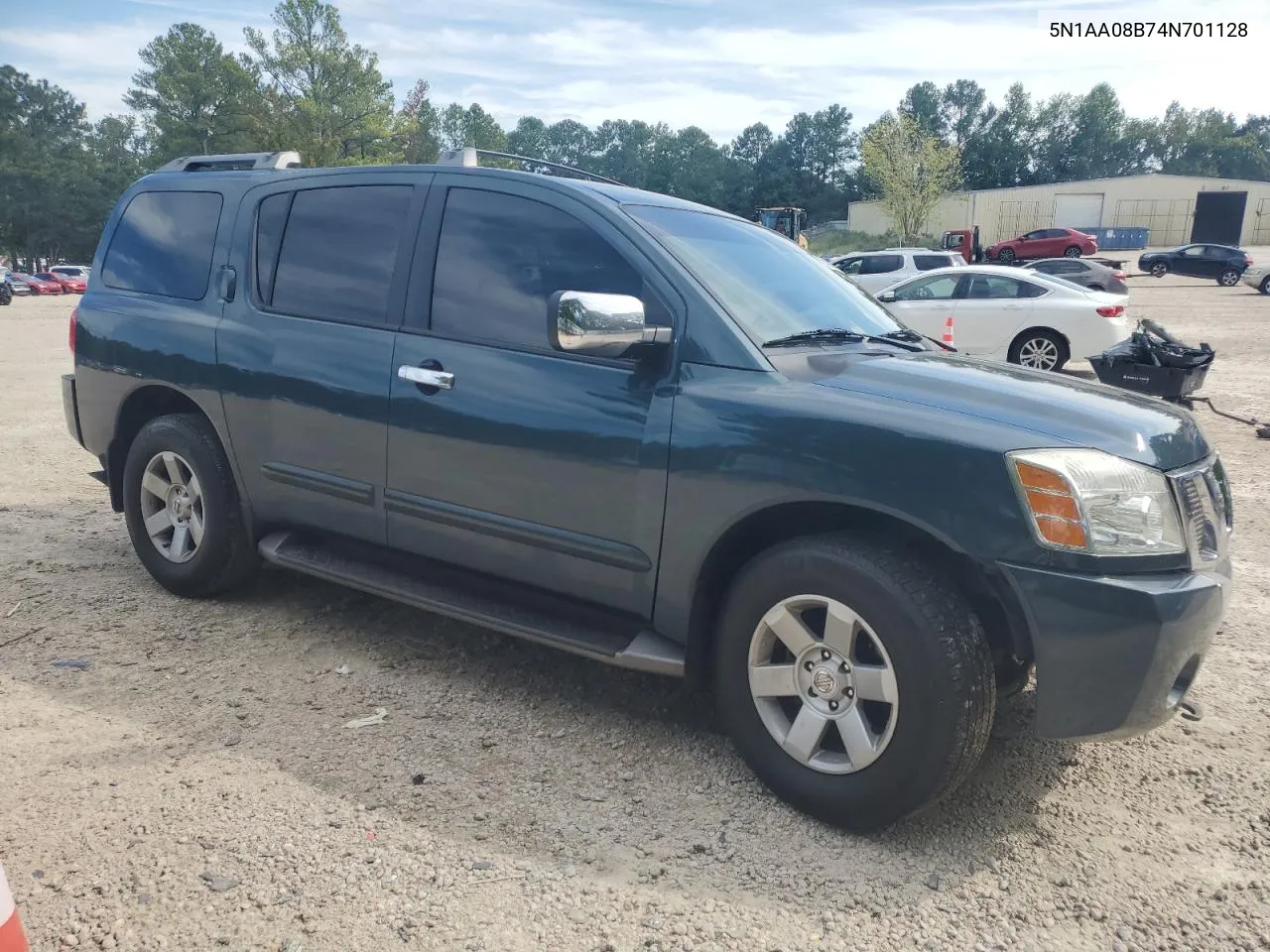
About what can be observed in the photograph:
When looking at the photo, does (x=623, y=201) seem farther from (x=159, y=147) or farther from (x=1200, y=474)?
(x=159, y=147)

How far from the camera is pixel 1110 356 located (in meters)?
10.4

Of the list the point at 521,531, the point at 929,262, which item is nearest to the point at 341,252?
→ the point at 521,531

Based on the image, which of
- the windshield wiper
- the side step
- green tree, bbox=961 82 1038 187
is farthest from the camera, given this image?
green tree, bbox=961 82 1038 187

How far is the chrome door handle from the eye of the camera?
3428 millimetres

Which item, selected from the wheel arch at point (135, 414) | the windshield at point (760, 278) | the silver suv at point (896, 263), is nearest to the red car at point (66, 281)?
the silver suv at point (896, 263)

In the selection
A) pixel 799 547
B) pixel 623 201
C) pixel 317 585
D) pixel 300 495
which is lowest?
pixel 317 585

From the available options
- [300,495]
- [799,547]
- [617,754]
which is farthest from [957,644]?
[300,495]

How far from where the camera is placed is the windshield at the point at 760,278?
3.20m

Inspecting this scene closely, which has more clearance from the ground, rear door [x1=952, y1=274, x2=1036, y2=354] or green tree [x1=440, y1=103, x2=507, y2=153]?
green tree [x1=440, y1=103, x2=507, y2=153]

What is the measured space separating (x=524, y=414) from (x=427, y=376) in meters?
0.46

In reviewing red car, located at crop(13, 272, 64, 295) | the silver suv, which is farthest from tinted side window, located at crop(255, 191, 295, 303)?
red car, located at crop(13, 272, 64, 295)

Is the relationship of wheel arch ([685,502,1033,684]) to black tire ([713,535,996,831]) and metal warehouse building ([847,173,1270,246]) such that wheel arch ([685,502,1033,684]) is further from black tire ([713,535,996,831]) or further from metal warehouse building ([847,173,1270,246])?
metal warehouse building ([847,173,1270,246])

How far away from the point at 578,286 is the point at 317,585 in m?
2.34

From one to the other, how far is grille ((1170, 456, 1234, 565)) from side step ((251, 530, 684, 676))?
1.46 metres
